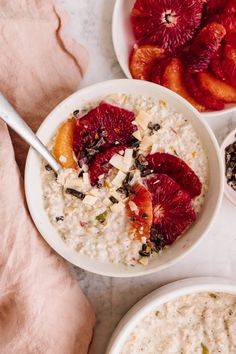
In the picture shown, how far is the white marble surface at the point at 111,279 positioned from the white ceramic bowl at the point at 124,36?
0.18ft

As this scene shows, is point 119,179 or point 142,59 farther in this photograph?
point 142,59

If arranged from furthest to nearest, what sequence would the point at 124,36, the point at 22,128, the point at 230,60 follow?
the point at 124,36, the point at 230,60, the point at 22,128

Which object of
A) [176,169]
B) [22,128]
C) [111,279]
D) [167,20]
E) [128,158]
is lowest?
[111,279]

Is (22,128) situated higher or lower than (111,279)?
higher

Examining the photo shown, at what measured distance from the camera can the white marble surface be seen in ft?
5.97

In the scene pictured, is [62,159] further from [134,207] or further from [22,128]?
[134,207]

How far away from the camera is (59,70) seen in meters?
1.77

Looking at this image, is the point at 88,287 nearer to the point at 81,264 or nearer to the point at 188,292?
the point at 81,264

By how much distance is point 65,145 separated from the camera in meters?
1.65

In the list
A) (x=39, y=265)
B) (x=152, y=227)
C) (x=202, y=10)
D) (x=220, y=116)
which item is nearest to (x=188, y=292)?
(x=152, y=227)

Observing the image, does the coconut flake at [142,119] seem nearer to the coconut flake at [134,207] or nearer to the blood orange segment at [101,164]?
the blood orange segment at [101,164]

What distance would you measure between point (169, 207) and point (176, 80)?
0.41 m

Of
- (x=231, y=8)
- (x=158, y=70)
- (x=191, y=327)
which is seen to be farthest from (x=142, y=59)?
(x=191, y=327)

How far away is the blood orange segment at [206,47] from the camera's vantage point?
170 centimetres
